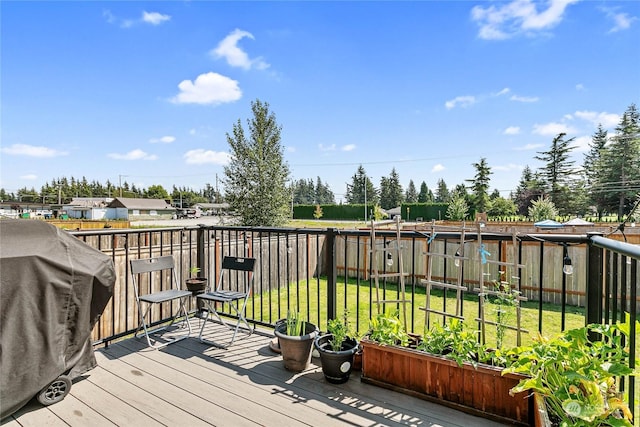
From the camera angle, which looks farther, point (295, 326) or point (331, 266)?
point (331, 266)

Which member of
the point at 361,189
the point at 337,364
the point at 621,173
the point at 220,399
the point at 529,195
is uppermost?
the point at 361,189

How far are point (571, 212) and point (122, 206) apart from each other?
54.0 meters

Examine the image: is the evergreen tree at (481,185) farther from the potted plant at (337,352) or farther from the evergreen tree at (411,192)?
the potted plant at (337,352)

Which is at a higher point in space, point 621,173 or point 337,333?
point 621,173

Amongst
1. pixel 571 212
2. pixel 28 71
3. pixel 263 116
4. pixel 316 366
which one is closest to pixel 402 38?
pixel 263 116

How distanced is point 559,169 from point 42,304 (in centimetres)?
3833

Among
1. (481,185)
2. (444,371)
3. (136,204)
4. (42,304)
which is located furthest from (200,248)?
(136,204)

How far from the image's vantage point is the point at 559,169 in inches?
1215

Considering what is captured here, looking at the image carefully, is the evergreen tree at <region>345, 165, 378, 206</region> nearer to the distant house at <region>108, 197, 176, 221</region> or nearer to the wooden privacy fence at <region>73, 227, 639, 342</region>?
the distant house at <region>108, 197, 176, 221</region>

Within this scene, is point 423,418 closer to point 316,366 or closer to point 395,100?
point 316,366

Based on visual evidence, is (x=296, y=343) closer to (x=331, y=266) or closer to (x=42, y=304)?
(x=331, y=266)

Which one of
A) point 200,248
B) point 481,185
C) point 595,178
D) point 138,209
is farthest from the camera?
point 138,209

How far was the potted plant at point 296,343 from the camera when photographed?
2.35 metres

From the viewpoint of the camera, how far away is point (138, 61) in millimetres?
8977
